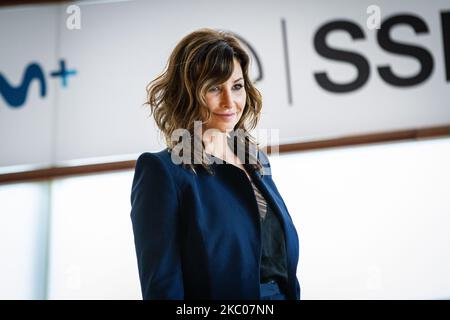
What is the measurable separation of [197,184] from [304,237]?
47.9 inches

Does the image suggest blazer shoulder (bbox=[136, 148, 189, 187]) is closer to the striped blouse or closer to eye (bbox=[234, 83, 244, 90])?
the striped blouse

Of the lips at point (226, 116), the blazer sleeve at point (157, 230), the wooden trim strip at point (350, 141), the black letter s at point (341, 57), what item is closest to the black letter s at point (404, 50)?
the black letter s at point (341, 57)

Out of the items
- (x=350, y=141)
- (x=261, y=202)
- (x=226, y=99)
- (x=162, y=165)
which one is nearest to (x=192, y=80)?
(x=226, y=99)

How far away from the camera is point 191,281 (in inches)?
40.6

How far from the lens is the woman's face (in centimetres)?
121

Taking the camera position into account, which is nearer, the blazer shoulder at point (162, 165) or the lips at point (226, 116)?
the blazer shoulder at point (162, 165)

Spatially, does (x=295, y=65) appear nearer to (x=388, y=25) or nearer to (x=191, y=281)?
(x=388, y=25)

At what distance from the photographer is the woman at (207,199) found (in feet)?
3.33

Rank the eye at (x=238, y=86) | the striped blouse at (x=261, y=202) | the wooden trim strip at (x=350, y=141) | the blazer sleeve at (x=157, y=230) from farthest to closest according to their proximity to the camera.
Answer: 1. the wooden trim strip at (x=350, y=141)
2. the eye at (x=238, y=86)
3. the striped blouse at (x=261, y=202)
4. the blazer sleeve at (x=157, y=230)

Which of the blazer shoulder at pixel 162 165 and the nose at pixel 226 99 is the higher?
the nose at pixel 226 99

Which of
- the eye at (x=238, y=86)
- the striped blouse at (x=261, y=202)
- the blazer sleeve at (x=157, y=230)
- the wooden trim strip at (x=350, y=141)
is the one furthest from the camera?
the wooden trim strip at (x=350, y=141)

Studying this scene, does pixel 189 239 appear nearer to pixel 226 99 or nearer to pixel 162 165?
pixel 162 165

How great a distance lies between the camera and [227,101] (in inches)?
48.0

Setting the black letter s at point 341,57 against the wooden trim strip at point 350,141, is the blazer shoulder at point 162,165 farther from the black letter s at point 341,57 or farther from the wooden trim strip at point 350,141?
the black letter s at point 341,57
